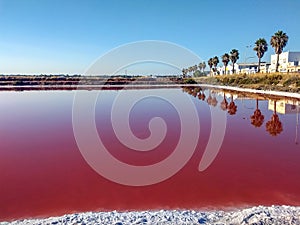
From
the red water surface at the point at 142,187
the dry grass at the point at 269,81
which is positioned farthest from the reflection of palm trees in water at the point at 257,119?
the dry grass at the point at 269,81

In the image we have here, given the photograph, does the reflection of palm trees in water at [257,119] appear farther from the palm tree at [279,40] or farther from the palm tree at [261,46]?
the palm tree at [261,46]

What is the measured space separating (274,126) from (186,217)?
652 centimetres

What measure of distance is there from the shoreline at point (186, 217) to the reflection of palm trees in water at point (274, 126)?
4889 mm

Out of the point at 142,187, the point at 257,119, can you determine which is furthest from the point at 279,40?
the point at 142,187

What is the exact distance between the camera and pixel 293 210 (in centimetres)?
309

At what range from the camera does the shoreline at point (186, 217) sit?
111 inches

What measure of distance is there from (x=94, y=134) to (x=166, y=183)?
377cm

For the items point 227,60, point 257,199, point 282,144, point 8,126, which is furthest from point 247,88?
point 257,199

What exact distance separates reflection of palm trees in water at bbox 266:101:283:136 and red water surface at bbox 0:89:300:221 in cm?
18

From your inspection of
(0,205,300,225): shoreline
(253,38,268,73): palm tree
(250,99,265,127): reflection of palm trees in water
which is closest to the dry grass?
(253,38,268,73): palm tree

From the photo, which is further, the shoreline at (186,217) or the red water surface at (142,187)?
the red water surface at (142,187)

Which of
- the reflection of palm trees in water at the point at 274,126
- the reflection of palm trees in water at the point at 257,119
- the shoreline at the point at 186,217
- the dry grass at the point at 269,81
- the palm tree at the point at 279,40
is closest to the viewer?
the shoreline at the point at 186,217

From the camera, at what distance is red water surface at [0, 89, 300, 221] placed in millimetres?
3557

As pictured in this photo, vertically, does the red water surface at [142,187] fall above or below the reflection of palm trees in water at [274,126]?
below
